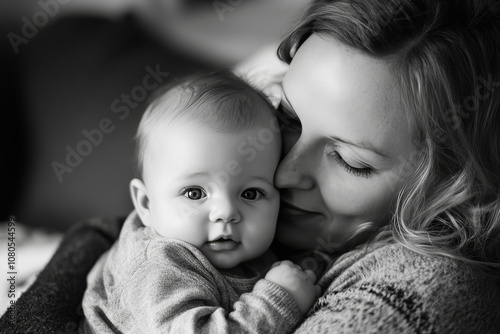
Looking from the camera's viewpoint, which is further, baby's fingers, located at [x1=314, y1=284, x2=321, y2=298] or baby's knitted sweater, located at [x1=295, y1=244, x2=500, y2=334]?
baby's fingers, located at [x1=314, y1=284, x2=321, y2=298]

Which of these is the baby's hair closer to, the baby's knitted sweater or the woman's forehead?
the woman's forehead

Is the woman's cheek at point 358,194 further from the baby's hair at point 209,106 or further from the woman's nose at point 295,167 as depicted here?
the baby's hair at point 209,106

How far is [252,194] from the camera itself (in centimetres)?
110

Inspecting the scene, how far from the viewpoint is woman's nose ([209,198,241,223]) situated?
1.02 meters

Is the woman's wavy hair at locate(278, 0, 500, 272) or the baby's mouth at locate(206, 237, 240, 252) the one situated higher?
the woman's wavy hair at locate(278, 0, 500, 272)

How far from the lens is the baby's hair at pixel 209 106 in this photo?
107cm

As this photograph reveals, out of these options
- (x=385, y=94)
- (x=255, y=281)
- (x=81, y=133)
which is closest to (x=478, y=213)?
(x=385, y=94)

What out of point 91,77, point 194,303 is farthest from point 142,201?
point 91,77

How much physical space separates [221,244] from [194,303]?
0.14 meters

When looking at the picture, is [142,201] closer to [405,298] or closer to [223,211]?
[223,211]

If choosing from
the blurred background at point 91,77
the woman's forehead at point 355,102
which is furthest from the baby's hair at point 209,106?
the blurred background at point 91,77

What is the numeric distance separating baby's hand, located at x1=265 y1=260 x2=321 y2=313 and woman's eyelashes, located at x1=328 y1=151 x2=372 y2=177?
23 centimetres

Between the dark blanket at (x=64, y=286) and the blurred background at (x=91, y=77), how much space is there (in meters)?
0.53

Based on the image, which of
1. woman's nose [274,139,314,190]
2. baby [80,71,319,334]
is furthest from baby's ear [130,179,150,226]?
woman's nose [274,139,314,190]
